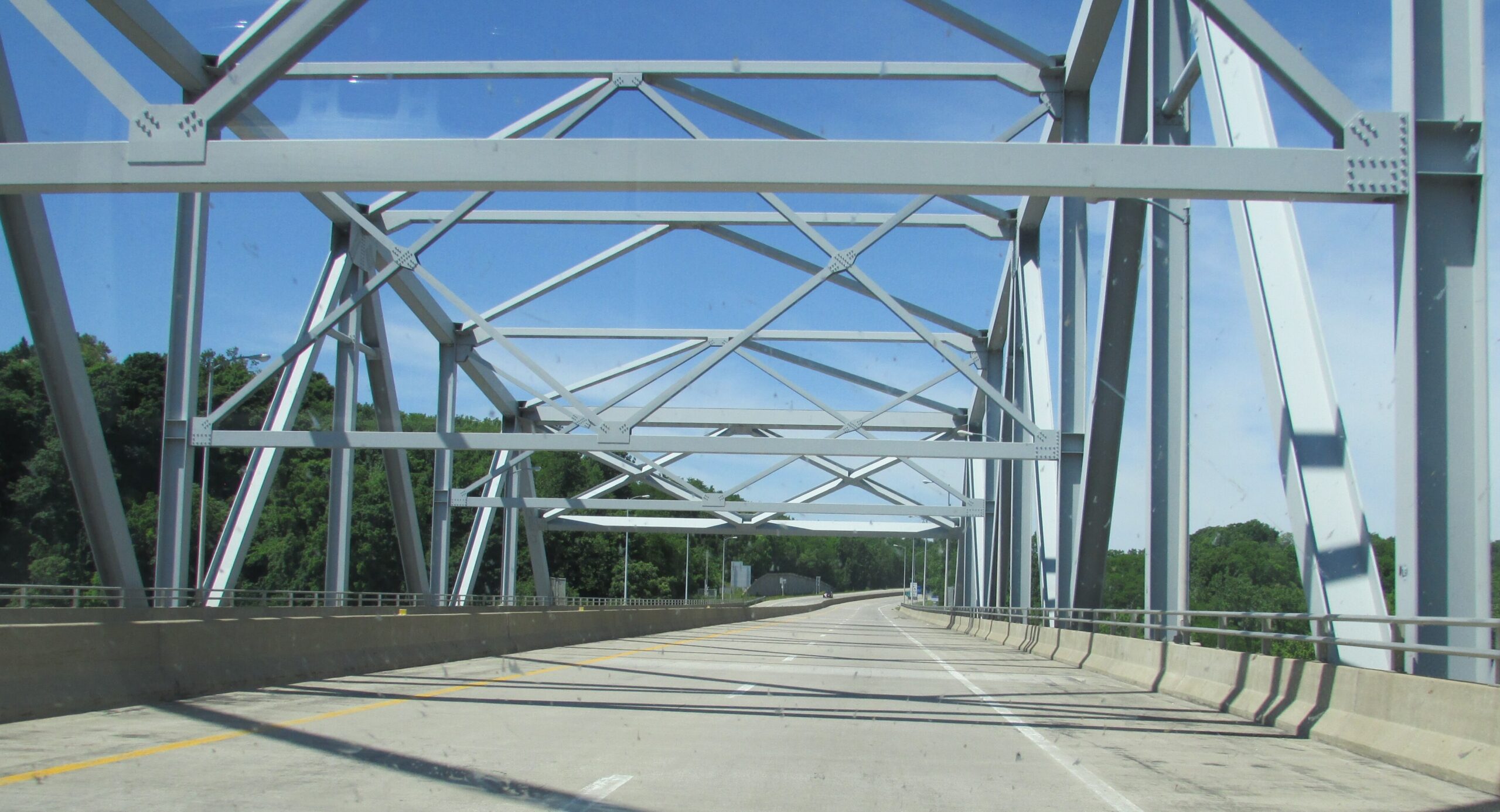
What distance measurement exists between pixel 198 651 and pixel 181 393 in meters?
15.9

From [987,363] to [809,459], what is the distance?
748cm

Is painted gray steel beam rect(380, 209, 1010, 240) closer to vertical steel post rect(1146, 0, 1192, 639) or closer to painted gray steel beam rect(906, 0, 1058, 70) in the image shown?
painted gray steel beam rect(906, 0, 1058, 70)

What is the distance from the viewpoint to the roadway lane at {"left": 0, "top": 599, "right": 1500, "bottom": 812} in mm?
7180

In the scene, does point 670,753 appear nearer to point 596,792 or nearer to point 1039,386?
point 596,792

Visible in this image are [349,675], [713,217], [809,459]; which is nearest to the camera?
[349,675]

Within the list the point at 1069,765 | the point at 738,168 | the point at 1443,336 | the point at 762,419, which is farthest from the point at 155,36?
the point at 762,419

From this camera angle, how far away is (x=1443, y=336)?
10.6 meters

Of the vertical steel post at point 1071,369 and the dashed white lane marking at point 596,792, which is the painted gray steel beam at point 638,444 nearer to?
the vertical steel post at point 1071,369

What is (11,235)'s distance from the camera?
15977mm

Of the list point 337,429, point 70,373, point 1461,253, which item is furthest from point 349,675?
point 337,429

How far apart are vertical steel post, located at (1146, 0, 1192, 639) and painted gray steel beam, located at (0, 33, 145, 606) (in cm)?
1420

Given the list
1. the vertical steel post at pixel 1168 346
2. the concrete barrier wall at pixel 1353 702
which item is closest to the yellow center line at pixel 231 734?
the concrete barrier wall at pixel 1353 702

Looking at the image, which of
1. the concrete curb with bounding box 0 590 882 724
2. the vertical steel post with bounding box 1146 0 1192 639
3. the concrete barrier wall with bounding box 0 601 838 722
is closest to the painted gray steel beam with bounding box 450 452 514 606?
the concrete barrier wall with bounding box 0 601 838 722

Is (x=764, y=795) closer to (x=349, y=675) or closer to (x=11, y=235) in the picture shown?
(x=349, y=675)
